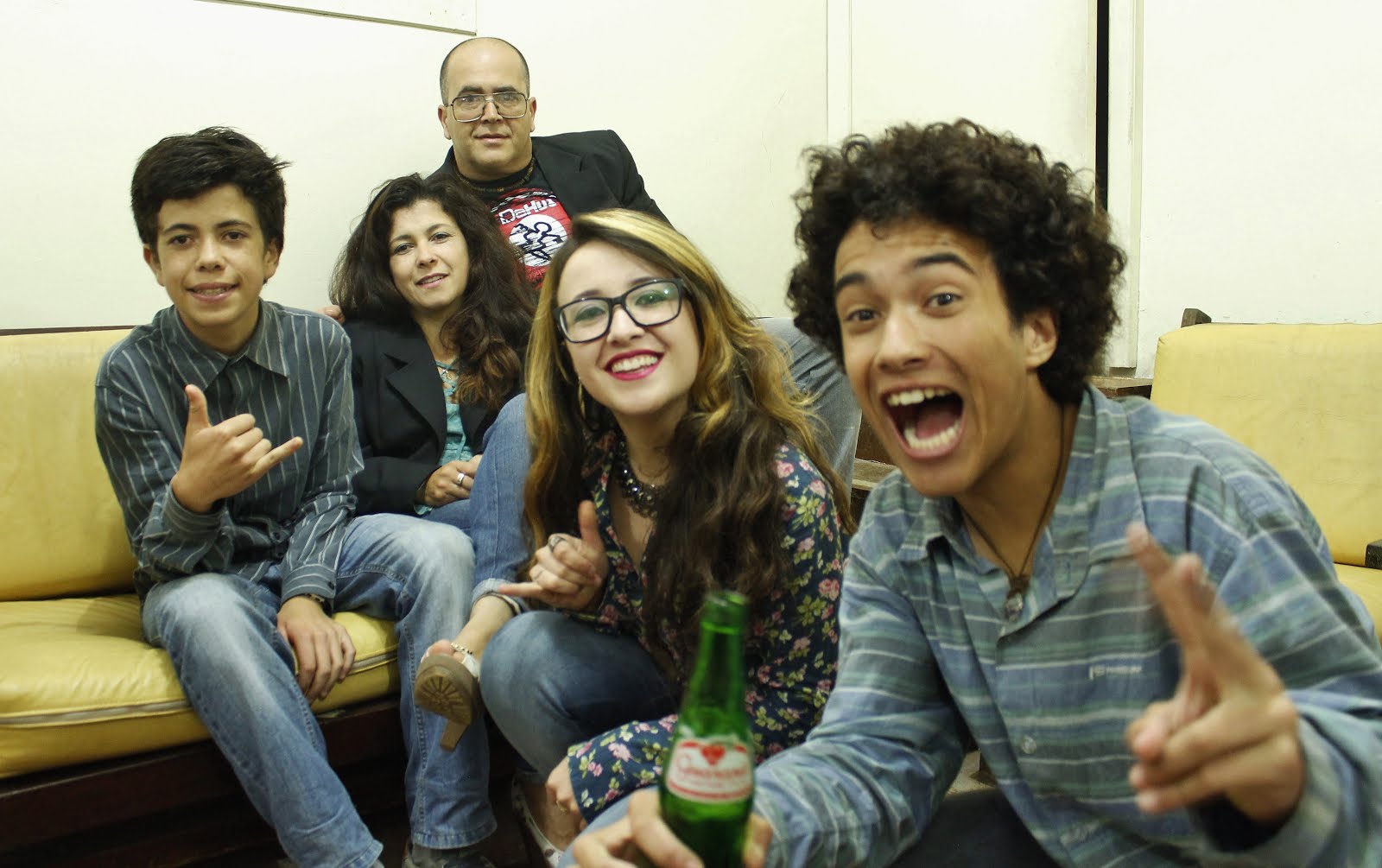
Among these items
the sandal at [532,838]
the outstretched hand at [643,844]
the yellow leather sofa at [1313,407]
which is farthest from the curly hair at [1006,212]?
the yellow leather sofa at [1313,407]

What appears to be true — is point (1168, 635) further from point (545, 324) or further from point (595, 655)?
point (545, 324)

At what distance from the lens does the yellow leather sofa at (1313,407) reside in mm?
2180

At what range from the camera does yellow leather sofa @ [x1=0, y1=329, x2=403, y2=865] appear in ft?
5.46

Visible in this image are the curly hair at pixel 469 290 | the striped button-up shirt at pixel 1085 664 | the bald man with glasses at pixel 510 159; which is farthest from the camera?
the bald man with glasses at pixel 510 159

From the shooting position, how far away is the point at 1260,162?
2.80 meters

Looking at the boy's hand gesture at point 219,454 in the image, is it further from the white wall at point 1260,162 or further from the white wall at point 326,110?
the white wall at point 1260,162

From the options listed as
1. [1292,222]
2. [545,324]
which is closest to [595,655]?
[545,324]

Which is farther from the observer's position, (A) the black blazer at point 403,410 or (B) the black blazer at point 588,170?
(B) the black blazer at point 588,170

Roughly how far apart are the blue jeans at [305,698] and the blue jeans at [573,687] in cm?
32

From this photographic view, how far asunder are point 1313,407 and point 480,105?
6.65 feet

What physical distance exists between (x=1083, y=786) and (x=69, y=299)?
8.21 ft

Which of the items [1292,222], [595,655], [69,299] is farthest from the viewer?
[1292,222]

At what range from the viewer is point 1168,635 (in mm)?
873

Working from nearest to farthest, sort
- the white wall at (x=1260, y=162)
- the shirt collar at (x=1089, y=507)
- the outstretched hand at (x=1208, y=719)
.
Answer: the outstretched hand at (x=1208, y=719) → the shirt collar at (x=1089, y=507) → the white wall at (x=1260, y=162)
